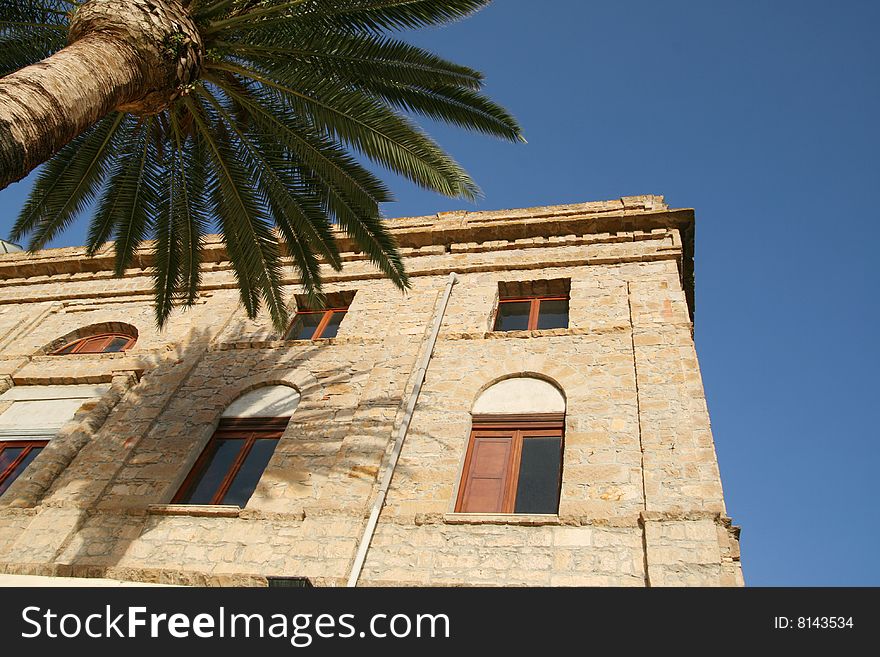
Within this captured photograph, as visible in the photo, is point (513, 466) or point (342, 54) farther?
point (513, 466)

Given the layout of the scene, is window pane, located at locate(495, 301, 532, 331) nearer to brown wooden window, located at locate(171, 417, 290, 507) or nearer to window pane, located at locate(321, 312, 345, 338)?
window pane, located at locate(321, 312, 345, 338)

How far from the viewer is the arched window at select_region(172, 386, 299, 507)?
8883 mm

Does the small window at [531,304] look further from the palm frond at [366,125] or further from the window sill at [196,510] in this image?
the window sill at [196,510]

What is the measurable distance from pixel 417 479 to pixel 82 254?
10.2 m

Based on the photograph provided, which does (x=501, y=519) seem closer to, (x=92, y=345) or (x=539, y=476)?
(x=539, y=476)

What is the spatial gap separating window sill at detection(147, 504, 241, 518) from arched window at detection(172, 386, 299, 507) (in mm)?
359

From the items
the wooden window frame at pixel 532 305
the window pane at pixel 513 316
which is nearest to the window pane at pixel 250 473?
the wooden window frame at pixel 532 305

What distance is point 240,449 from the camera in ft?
31.0

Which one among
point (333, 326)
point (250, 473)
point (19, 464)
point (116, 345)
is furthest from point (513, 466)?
point (116, 345)

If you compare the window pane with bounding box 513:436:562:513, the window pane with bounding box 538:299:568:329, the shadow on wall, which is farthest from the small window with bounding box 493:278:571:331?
the window pane with bounding box 513:436:562:513

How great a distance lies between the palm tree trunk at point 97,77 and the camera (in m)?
5.22

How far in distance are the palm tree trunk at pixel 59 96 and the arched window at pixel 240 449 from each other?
4.67 m

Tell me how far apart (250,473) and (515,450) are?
3.35m
